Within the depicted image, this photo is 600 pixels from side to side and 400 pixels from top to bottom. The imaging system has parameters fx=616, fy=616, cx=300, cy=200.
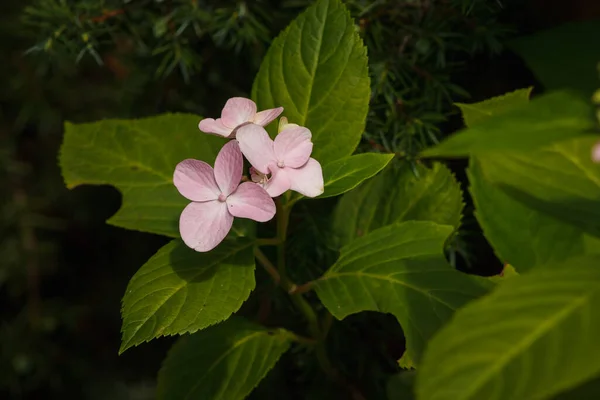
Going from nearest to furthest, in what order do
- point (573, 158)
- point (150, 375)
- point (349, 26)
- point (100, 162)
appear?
point (573, 158)
point (349, 26)
point (100, 162)
point (150, 375)

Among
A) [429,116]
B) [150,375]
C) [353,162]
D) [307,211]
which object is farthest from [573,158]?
[150,375]

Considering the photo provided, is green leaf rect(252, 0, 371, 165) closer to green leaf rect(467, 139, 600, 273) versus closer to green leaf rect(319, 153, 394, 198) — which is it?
green leaf rect(319, 153, 394, 198)

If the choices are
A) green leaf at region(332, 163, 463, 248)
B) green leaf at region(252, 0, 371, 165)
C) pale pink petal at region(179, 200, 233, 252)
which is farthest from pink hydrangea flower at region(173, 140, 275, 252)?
green leaf at region(332, 163, 463, 248)

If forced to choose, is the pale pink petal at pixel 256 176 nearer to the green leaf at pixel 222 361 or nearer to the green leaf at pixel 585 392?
the green leaf at pixel 222 361

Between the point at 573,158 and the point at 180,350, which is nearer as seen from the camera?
the point at 573,158

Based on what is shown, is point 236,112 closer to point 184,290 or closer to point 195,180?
point 195,180

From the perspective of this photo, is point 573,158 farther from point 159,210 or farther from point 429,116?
point 159,210

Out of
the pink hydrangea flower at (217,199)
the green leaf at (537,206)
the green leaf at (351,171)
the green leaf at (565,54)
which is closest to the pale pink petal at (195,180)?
the pink hydrangea flower at (217,199)
